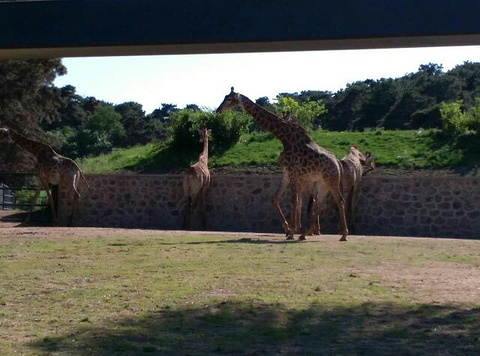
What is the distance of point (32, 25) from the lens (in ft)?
31.0

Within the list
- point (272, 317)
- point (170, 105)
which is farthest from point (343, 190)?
point (170, 105)

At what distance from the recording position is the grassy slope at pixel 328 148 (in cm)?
2641

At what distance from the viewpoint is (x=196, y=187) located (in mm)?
24688

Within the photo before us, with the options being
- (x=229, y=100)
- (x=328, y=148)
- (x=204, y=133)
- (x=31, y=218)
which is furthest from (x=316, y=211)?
(x=31, y=218)

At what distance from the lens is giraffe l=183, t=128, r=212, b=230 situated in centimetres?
2467

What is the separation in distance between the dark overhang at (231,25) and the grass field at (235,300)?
9.09ft

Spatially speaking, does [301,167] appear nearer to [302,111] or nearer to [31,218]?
[31,218]

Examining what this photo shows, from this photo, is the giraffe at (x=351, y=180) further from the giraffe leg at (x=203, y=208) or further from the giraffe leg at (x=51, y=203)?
the giraffe leg at (x=51, y=203)

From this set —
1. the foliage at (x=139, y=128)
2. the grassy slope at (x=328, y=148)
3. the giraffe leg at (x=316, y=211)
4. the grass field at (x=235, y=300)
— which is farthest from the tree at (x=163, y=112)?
the grass field at (x=235, y=300)

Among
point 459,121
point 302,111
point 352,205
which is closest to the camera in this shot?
point 352,205

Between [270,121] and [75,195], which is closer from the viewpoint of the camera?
[270,121]

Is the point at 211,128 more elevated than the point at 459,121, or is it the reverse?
the point at 459,121

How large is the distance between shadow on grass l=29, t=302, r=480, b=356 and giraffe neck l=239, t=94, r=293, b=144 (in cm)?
1008

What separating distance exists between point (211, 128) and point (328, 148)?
3712 mm
